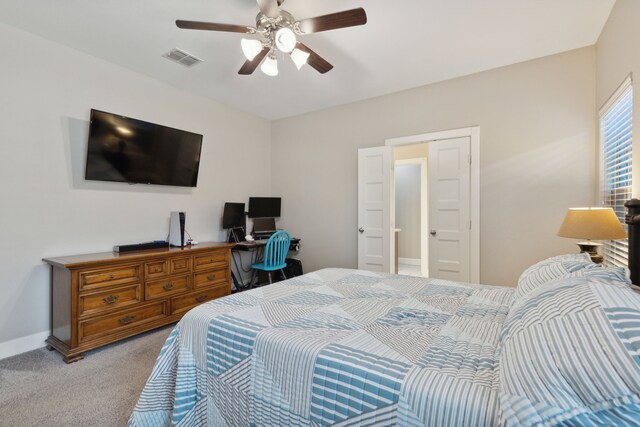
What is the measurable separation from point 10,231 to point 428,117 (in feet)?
14.3

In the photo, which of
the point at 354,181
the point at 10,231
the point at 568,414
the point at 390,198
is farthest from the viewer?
the point at 354,181

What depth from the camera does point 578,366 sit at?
72cm

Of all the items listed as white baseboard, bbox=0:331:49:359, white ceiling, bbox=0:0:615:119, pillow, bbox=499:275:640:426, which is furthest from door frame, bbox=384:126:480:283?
white baseboard, bbox=0:331:49:359

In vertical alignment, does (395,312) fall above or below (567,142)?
below

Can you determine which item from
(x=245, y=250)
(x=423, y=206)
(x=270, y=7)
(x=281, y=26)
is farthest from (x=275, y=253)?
(x=423, y=206)

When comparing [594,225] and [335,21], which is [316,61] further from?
[594,225]

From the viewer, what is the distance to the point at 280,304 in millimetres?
1686

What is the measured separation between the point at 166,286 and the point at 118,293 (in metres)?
0.45

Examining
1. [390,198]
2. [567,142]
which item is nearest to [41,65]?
[390,198]

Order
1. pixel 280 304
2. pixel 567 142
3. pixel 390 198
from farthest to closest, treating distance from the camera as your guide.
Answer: pixel 390 198, pixel 567 142, pixel 280 304

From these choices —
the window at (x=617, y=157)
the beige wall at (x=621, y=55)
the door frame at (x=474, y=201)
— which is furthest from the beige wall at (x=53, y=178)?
the window at (x=617, y=157)

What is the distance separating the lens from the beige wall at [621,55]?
184cm

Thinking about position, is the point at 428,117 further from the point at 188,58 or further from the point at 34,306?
the point at 34,306

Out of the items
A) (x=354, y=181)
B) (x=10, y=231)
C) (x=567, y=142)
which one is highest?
(x=567, y=142)
